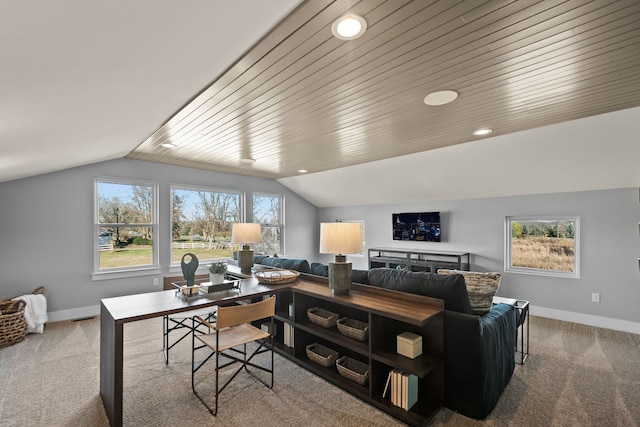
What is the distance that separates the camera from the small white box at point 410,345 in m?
2.22

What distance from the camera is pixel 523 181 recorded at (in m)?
4.31

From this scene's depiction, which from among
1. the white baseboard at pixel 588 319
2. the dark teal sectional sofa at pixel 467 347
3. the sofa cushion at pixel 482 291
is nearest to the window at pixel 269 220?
the dark teal sectional sofa at pixel 467 347

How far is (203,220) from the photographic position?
18.3 feet

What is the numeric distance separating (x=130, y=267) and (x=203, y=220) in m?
1.39

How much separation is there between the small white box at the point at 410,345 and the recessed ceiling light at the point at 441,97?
6.26 ft

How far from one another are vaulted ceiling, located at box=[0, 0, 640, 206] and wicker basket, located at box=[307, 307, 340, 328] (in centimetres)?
190

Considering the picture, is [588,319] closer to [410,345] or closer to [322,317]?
[410,345]

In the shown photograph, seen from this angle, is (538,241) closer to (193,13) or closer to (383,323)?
(383,323)

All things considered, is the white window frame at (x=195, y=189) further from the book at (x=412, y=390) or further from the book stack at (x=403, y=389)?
the book at (x=412, y=390)

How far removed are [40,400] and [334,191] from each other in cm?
525

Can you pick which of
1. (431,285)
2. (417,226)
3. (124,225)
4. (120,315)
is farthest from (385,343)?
(124,225)

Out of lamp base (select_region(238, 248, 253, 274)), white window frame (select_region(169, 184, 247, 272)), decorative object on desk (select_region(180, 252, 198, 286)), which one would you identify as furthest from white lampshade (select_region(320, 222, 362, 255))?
white window frame (select_region(169, 184, 247, 272))

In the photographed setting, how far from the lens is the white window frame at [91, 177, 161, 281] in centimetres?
442

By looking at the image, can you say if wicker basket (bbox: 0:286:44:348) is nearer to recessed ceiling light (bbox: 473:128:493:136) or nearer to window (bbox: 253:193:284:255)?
window (bbox: 253:193:284:255)
